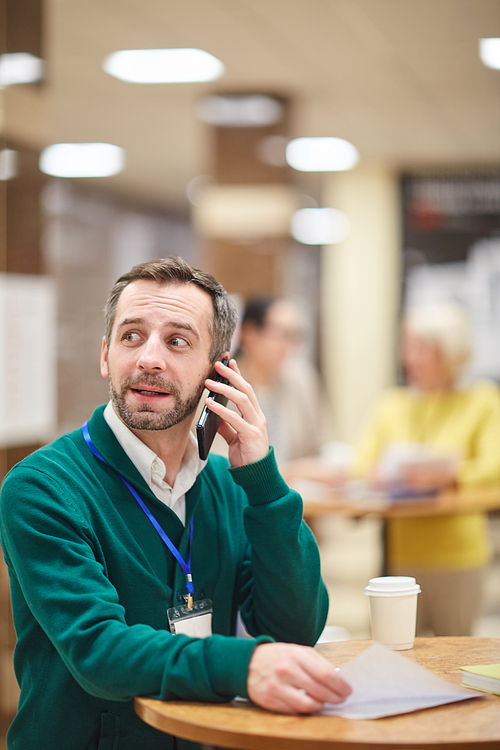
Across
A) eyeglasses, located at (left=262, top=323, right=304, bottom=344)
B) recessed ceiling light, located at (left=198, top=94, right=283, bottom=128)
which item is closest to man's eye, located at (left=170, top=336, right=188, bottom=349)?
eyeglasses, located at (left=262, top=323, right=304, bottom=344)

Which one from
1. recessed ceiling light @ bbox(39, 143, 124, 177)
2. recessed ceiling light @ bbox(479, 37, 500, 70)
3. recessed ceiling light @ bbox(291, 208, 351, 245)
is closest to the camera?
recessed ceiling light @ bbox(479, 37, 500, 70)

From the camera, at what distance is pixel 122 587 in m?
1.49

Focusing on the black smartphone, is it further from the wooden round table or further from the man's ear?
the wooden round table

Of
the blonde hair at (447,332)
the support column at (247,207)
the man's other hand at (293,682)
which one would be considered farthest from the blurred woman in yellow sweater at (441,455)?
the man's other hand at (293,682)

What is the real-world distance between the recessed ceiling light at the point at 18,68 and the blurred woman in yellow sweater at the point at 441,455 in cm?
205

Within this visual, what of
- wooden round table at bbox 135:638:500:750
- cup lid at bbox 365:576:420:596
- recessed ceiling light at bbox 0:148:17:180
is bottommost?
wooden round table at bbox 135:638:500:750

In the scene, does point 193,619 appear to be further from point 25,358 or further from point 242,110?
point 242,110

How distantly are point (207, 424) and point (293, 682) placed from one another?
541mm

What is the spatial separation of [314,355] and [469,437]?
20.0 feet

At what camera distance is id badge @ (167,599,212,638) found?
1522 millimetres

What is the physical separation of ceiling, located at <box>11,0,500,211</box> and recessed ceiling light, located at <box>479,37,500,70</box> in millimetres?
56

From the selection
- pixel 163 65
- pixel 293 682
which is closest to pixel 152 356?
pixel 293 682

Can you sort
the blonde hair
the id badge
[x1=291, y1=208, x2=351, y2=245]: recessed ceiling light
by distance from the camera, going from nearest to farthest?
1. the id badge
2. the blonde hair
3. [x1=291, y1=208, x2=351, y2=245]: recessed ceiling light

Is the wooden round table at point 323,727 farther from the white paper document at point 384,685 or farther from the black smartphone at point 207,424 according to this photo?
the black smartphone at point 207,424
